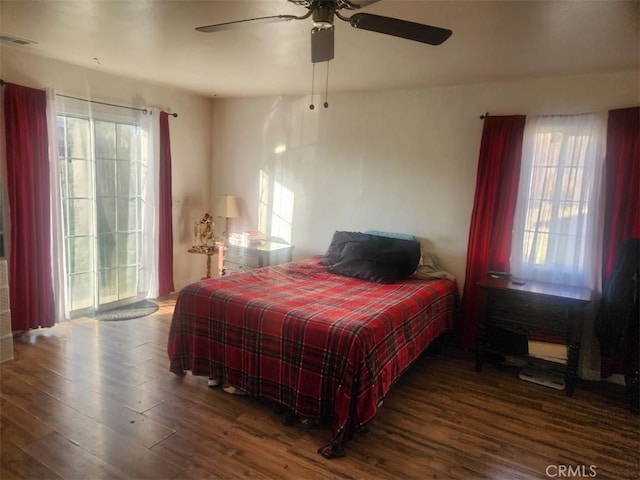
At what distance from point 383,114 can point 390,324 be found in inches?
90.5

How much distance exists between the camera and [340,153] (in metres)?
4.27

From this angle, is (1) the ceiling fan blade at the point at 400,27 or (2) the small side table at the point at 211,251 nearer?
(1) the ceiling fan blade at the point at 400,27

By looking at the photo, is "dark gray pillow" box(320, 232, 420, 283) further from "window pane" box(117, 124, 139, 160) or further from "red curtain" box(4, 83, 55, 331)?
"red curtain" box(4, 83, 55, 331)

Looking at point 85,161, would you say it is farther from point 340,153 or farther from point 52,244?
point 340,153

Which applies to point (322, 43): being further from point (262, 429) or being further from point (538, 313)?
point (538, 313)

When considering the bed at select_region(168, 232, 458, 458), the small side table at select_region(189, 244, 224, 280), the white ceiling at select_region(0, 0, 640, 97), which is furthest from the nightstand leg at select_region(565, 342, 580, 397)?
the small side table at select_region(189, 244, 224, 280)

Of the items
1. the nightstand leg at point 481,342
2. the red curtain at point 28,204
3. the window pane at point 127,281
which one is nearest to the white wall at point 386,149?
the nightstand leg at point 481,342

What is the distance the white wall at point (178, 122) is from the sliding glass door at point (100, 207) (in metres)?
0.28

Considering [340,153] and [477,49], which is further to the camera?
[340,153]

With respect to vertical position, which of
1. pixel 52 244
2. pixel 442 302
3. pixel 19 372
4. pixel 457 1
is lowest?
pixel 19 372

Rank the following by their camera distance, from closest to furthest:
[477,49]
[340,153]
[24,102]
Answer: [477,49]
[24,102]
[340,153]

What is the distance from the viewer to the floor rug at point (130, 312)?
4.00 m

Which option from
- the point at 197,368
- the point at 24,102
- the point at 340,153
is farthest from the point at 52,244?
the point at 340,153

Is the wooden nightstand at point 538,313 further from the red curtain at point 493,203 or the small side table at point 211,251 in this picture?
the small side table at point 211,251
